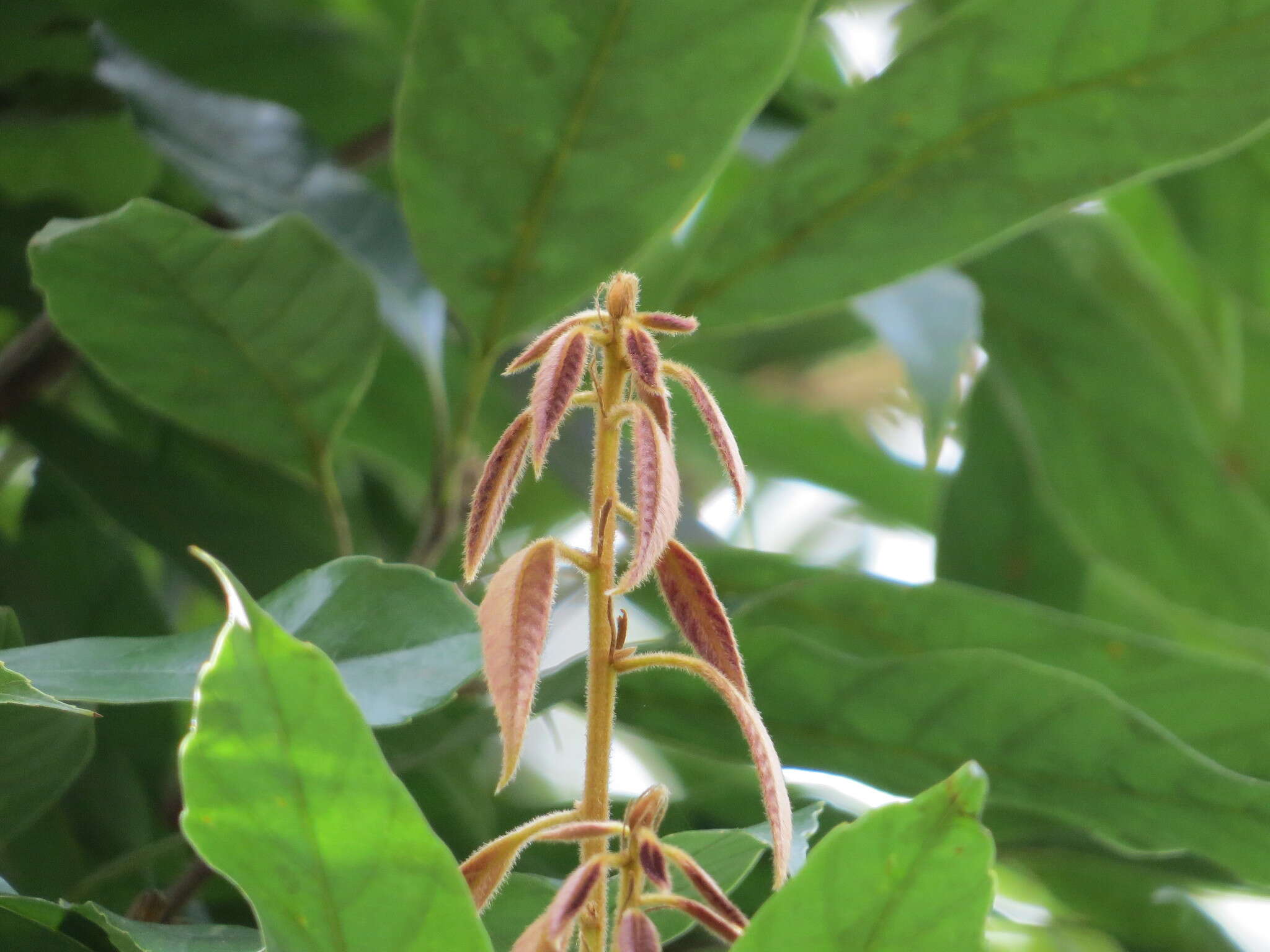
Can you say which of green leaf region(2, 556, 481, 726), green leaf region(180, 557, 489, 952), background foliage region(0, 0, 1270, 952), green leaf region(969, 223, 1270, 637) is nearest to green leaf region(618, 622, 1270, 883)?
background foliage region(0, 0, 1270, 952)

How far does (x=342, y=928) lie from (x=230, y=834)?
1.1 inches

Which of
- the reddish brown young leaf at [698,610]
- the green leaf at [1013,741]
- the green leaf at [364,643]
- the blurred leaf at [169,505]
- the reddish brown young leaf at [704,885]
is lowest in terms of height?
the blurred leaf at [169,505]

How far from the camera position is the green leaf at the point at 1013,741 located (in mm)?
476

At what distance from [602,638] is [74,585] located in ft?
1.54

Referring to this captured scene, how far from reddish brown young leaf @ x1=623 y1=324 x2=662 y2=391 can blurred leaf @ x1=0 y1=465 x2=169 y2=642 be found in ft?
1.45

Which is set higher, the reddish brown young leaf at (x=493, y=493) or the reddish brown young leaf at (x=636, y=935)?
the reddish brown young leaf at (x=493, y=493)

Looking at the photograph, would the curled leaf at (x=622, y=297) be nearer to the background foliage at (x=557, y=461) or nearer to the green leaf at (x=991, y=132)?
the background foliage at (x=557, y=461)

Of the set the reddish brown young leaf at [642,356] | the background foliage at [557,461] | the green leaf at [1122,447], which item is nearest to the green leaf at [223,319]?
the background foliage at [557,461]

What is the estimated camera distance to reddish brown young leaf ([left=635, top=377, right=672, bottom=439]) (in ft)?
0.95

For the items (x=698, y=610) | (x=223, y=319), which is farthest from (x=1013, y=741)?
(x=223, y=319)

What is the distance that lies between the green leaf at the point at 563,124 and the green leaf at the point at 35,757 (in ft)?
0.91

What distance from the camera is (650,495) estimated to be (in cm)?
27

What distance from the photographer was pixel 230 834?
26cm

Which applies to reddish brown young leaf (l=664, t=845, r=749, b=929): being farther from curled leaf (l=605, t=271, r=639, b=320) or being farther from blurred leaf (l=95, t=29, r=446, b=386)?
blurred leaf (l=95, t=29, r=446, b=386)
